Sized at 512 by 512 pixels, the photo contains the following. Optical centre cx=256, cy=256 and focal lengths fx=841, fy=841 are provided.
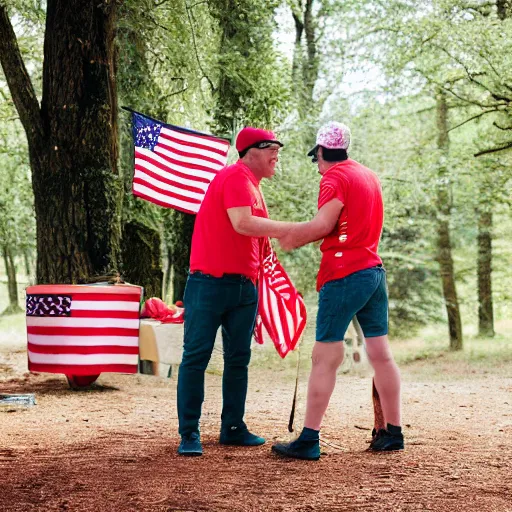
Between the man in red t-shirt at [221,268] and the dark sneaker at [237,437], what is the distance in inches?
12.2

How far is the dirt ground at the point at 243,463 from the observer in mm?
3691

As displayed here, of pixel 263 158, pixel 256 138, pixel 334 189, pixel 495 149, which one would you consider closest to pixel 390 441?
pixel 334 189

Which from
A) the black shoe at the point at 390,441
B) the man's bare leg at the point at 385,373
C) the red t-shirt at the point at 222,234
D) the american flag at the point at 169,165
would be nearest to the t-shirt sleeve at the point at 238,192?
the red t-shirt at the point at 222,234

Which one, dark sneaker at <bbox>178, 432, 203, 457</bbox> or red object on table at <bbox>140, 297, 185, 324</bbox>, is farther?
red object on table at <bbox>140, 297, 185, 324</bbox>

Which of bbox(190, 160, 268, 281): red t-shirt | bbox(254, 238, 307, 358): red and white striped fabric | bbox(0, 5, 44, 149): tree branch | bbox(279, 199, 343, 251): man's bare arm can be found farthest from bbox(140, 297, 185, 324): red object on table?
bbox(279, 199, 343, 251): man's bare arm

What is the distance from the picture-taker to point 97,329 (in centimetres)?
722

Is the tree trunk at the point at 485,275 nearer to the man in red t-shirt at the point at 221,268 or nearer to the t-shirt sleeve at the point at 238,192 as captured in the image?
the man in red t-shirt at the point at 221,268

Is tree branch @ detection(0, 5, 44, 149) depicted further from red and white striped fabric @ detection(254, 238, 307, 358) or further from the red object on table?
red and white striped fabric @ detection(254, 238, 307, 358)

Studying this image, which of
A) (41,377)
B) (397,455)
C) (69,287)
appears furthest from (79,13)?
(397,455)

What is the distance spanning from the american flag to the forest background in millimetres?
372

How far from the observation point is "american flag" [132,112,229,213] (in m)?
A: 8.22

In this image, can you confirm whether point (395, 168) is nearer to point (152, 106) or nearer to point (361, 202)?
point (152, 106)

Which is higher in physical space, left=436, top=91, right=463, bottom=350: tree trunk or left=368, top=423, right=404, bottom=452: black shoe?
left=436, top=91, right=463, bottom=350: tree trunk

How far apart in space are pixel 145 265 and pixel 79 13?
5856 mm
